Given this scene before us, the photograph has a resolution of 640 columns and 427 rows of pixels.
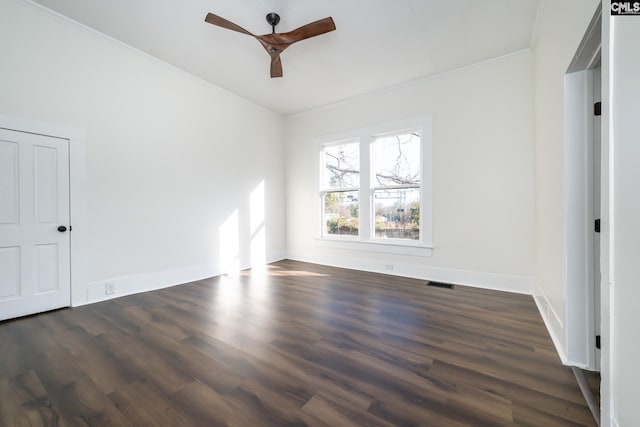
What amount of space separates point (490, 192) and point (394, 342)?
2.53m

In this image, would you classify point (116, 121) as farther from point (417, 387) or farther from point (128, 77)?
point (417, 387)

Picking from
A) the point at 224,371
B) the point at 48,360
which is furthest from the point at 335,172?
the point at 48,360

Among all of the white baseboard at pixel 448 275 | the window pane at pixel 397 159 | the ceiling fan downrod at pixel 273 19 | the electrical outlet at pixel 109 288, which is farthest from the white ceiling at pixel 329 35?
the electrical outlet at pixel 109 288

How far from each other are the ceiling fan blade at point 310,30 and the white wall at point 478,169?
2052mm

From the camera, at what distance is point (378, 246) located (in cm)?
437

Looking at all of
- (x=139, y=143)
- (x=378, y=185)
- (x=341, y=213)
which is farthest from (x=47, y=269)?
(x=378, y=185)

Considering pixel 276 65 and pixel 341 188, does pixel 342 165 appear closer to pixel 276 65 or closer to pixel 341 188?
pixel 341 188

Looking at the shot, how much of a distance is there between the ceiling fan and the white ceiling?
229 mm

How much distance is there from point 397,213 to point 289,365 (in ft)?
10.1

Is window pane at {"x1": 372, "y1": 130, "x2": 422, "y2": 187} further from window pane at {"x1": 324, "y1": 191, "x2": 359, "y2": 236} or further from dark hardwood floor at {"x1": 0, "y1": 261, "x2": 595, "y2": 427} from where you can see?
dark hardwood floor at {"x1": 0, "y1": 261, "x2": 595, "y2": 427}

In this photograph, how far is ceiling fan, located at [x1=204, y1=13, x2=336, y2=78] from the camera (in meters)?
2.41

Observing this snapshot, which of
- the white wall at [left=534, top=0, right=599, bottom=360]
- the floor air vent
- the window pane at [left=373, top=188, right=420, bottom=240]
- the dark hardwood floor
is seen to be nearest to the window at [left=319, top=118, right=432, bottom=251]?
the window pane at [left=373, top=188, right=420, bottom=240]

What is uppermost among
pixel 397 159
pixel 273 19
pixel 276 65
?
pixel 273 19

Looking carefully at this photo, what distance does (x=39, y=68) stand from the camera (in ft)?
8.84
